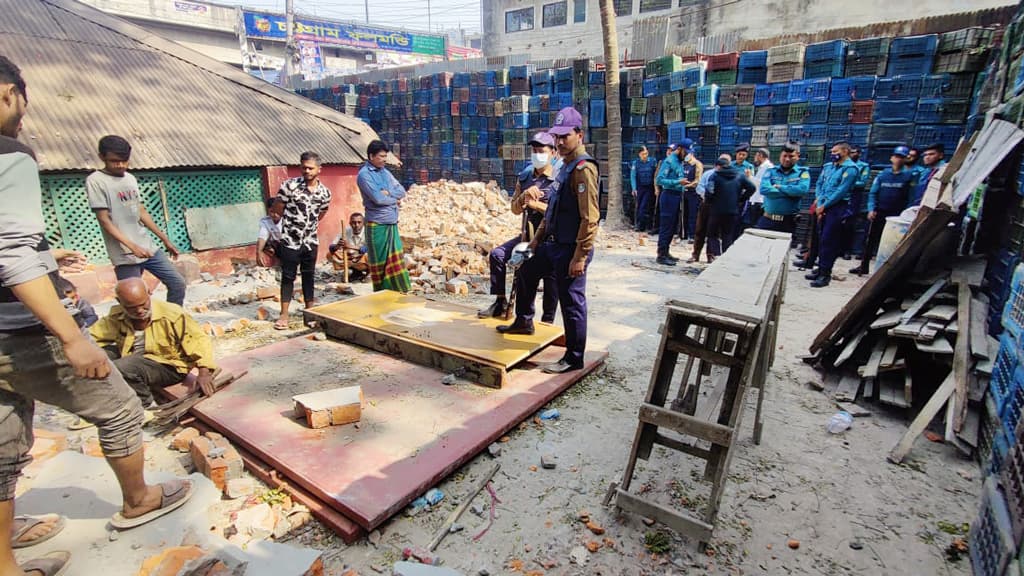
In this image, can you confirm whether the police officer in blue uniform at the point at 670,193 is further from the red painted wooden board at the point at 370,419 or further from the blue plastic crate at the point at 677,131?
Answer: the red painted wooden board at the point at 370,419

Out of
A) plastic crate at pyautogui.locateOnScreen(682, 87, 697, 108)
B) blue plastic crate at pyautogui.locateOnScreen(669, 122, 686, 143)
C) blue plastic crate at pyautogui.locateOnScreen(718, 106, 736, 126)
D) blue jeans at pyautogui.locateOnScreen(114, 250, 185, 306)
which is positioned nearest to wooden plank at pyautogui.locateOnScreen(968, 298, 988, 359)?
blue jeans at pyautogui.locateOnScreen(114, 250, 185, 306)

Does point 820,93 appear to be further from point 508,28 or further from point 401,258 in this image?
point 508,28

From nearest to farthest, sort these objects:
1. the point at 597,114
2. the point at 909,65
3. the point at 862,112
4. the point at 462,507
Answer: the point at 462,507, the point at 909,65, the point at 862,112, the point at 597,114

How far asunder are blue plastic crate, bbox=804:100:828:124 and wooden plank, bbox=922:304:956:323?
6.42 metres

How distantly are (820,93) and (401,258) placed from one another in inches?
318

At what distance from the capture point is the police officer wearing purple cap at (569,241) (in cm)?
365

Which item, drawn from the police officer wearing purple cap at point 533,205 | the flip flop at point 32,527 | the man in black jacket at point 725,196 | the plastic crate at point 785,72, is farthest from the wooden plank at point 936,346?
the plastic crate at point 785,72

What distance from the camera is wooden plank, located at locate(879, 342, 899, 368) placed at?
3877 millimetres

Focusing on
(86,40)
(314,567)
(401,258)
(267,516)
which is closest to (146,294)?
(267,516)

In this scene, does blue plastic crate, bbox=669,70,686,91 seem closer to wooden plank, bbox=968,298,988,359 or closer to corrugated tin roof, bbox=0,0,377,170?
corrugated tin roof, bbox=0,0,377,170

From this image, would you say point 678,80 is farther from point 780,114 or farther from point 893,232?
point 893,232

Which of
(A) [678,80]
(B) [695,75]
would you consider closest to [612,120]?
(A) [678,80]

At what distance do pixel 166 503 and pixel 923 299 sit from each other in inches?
212

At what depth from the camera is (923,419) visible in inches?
134
